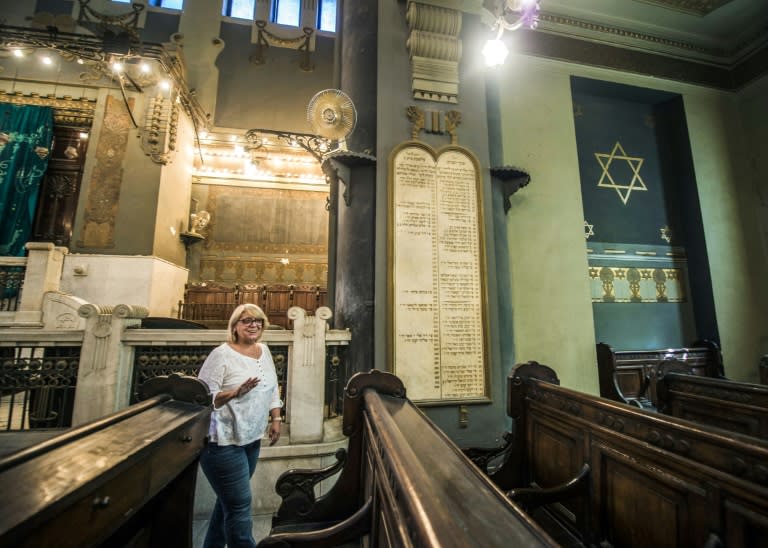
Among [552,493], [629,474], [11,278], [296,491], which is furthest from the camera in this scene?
[11,278]

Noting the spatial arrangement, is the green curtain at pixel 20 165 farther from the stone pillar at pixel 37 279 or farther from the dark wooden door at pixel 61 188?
the stone pillar at pixel 37 279

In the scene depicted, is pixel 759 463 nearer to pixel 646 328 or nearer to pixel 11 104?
pixel 646 328

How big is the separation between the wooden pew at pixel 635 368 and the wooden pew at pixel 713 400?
167 cm

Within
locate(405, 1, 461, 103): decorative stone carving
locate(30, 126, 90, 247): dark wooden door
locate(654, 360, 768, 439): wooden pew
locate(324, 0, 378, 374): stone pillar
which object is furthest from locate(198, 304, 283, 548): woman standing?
locate(30, 126, 90, 247): dark wooden door

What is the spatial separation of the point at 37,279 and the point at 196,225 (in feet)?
13.8

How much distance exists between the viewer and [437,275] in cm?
367

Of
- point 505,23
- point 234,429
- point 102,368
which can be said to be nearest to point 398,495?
point 234,429

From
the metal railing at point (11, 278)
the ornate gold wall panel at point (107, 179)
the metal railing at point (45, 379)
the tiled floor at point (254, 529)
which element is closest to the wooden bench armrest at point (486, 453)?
the tiled floor at point (254, 529)

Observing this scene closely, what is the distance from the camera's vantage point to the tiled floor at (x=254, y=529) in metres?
2.47

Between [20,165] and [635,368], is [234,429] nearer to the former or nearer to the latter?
[635,368]

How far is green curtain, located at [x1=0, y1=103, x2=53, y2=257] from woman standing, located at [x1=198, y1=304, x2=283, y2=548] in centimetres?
1028

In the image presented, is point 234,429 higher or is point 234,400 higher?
point 234,400

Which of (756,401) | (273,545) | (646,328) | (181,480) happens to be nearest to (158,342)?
(181,480)

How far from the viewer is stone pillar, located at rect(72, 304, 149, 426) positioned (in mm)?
3033
